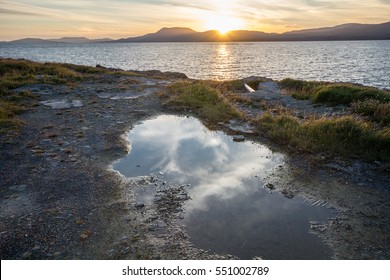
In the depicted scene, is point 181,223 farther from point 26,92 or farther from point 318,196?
point 26,92

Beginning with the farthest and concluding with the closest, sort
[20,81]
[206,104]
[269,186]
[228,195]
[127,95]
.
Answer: [20,81] → [127,95] → [206,104] → [269,186] → [228,195]

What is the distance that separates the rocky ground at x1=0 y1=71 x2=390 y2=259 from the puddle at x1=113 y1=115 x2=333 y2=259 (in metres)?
0.29

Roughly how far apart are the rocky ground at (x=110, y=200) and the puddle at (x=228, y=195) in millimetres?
294

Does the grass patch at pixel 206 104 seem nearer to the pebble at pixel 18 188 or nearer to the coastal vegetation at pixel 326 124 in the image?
the coastal vegetation at pixel 326 124

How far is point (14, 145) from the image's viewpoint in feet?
34.3

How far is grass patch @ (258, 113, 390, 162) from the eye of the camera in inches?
383

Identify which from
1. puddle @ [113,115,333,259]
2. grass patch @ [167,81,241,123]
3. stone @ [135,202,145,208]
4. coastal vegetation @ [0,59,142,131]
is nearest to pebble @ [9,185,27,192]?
puddle @ [113,115,333,259]

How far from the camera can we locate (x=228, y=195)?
735 cm

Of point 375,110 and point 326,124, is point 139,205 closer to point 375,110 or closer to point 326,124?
point 326,124

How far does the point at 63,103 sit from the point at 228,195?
13.4 metres

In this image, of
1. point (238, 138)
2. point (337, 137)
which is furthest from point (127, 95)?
point (337, 137)

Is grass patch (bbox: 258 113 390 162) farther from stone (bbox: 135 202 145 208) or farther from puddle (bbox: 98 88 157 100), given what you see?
puddle (bbox: 98 88 157 100)

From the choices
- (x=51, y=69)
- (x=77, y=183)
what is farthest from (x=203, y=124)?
(x=51, y=69)

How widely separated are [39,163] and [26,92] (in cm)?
1234
